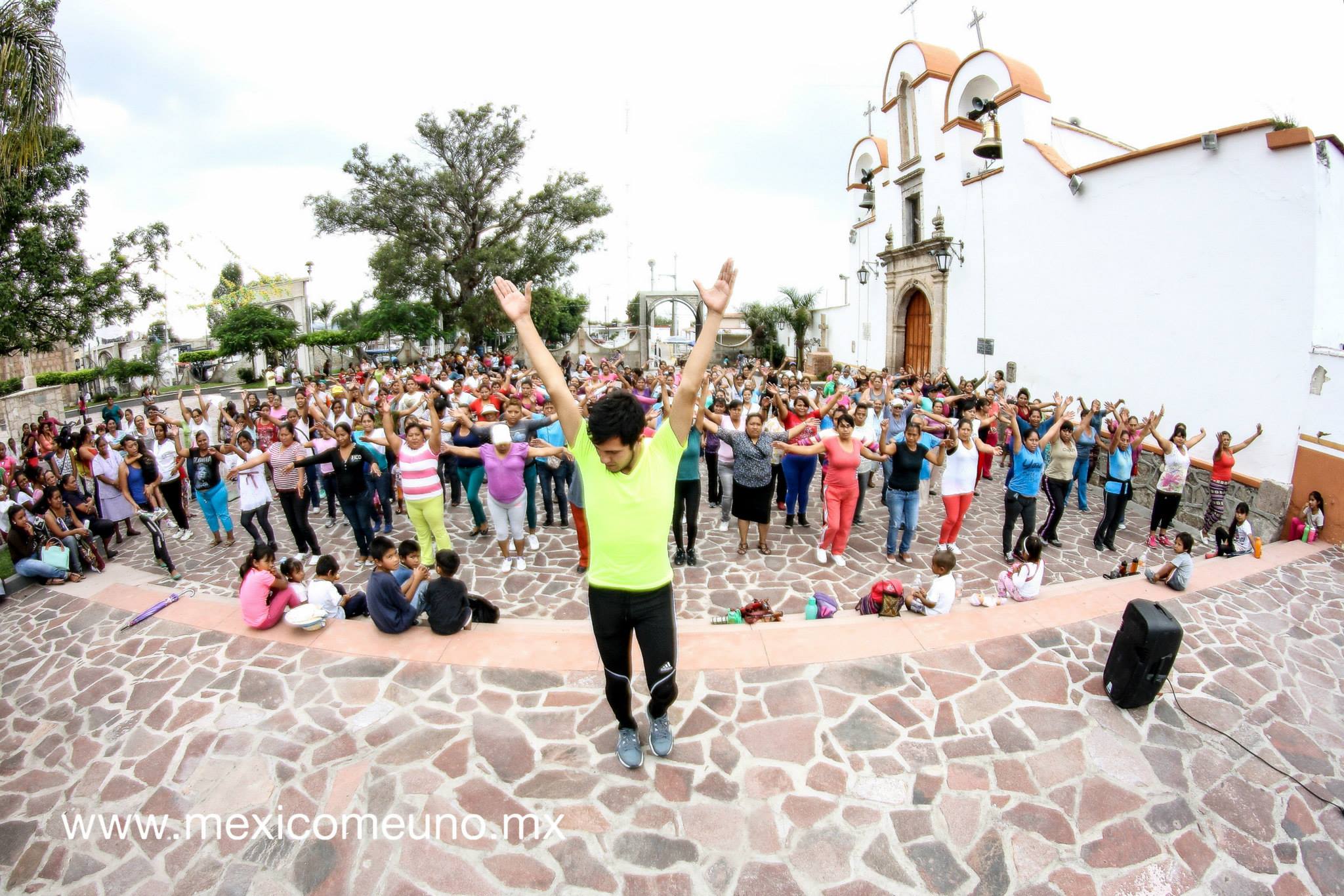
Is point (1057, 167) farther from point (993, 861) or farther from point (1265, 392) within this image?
point (993, 861)

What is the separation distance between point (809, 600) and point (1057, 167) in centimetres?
1133

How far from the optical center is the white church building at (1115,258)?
7.72 meters

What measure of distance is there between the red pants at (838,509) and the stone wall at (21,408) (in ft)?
46.5

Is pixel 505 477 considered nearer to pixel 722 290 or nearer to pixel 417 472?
pixel 417 472

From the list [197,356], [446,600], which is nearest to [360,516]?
[446,600]

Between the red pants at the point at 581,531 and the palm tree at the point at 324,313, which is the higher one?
the palm tree at the point at 324,313

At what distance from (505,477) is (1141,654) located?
5088 millimetres

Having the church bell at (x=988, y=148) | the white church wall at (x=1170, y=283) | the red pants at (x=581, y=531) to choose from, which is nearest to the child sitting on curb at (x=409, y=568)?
the red pants at (x=581, y=531)

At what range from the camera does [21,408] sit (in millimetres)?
11508

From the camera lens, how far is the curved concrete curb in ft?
13.3

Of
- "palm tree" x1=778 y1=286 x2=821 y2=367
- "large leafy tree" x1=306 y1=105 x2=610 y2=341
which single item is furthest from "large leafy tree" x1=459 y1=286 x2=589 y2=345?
"palm tree" x1=778 y1=286 x2=821 y2=367

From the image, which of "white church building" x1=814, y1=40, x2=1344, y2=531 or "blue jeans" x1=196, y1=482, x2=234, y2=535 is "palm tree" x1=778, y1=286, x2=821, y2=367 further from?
"blue jeans" x1=196, y1=482, x2=234, y2=535

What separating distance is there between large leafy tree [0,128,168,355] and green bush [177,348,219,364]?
43.8ft

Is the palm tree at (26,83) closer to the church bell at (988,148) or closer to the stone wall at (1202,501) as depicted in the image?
the church bell at (988,148)
